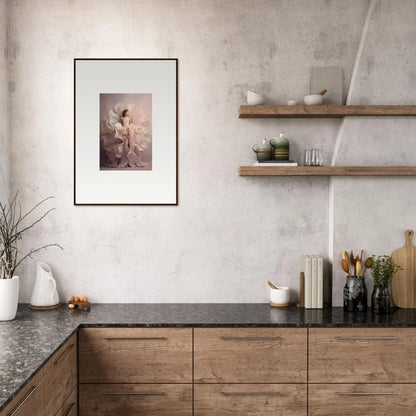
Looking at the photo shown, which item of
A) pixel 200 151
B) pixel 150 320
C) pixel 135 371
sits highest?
pixel 200 151

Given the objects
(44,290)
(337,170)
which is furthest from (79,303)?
(337,170)

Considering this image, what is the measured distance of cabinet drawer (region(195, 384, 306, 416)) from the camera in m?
2.43

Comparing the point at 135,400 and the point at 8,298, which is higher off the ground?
the point at 8,298

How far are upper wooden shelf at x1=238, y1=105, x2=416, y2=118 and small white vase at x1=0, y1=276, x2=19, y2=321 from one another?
160cm

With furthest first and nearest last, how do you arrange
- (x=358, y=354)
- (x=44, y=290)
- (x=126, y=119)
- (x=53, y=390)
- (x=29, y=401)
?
(x=126, y=119) < (x=44, y=290) < (x=358, y=354) < (x=53, y=390) < (x=29, y=401)

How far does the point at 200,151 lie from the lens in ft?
9.62

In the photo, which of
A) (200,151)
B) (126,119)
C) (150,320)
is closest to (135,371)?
(150,320)

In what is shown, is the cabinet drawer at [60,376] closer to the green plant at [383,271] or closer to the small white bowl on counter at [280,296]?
the small white bowl on counter at [280,296]

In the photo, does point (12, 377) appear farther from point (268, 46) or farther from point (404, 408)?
point (268, 46)

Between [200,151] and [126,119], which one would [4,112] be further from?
[200,151]

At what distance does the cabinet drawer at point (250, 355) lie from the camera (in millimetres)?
2422

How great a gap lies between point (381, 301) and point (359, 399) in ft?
1.86

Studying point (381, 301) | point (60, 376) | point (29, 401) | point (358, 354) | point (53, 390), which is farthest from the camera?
point (381, 301)

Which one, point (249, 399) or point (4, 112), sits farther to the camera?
point (4, 112)
